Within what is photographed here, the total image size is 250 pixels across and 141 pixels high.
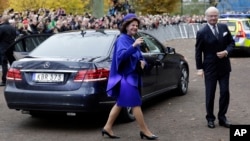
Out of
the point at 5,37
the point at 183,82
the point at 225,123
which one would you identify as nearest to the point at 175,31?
the point at 5,37

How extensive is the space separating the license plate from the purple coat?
87cm

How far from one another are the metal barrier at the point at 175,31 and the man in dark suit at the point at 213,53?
78.2ft

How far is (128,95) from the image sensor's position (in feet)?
21.8

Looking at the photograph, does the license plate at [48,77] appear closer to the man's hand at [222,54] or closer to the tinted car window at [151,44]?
the tinted car window at [151,44]

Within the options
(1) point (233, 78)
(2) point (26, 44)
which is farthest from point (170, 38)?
(2) point (26, 44)

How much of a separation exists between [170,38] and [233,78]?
72.1ft

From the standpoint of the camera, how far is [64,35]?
332 inches

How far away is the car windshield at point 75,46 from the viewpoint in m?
7.73

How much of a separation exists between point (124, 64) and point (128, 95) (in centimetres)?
41

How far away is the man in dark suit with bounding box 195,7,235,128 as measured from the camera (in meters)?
7.29

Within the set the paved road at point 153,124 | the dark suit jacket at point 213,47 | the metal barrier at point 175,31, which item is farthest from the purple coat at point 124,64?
the metal barrier at point 175,31

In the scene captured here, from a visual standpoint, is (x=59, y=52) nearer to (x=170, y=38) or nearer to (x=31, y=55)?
(x=31, y=55)

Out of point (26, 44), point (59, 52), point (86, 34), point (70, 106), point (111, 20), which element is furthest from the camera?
point (111, 20)

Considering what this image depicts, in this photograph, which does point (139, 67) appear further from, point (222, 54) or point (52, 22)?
point (52, 22)
